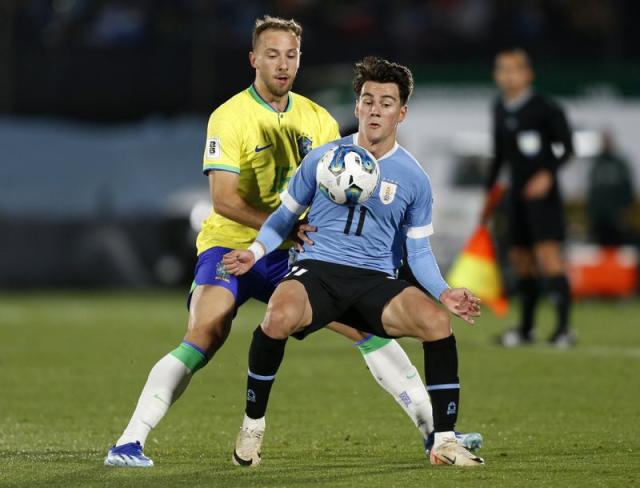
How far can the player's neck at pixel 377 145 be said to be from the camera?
6852 millimetres

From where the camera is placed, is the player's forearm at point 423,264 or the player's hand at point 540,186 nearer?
the player's forearm at point 423,264

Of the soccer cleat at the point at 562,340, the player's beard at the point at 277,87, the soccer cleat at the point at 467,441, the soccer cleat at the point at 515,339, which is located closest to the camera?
the soccer cleat at the point at 467,441

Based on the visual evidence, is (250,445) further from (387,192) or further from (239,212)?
(387,192)

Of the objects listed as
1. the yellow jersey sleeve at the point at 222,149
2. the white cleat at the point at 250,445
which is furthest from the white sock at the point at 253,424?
the yellow jersey sleeve at the point at 222,149

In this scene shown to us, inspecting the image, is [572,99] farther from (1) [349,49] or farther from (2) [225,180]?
(2) [225,180]

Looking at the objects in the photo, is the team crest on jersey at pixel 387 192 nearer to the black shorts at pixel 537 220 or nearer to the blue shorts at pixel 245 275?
the blue shorts at pixel 245 275

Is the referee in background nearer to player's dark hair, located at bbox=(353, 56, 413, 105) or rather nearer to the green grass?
the green grass

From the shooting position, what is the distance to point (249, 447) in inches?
261

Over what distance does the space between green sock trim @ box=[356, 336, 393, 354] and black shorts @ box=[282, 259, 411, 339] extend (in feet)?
1.31

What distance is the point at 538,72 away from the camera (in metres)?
20.4

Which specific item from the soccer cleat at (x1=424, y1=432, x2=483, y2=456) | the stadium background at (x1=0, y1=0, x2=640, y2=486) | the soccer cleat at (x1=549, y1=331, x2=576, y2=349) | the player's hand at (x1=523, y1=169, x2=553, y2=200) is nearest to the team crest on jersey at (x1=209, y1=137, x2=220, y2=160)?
the soccer cleat at (x1=424, y1=432, x2=483, y2=456)

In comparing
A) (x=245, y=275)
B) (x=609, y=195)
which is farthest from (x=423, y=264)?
(x=609, y=195)

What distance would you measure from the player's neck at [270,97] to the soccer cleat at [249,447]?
5.26 ft

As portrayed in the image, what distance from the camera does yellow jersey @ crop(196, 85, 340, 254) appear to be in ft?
23.1
